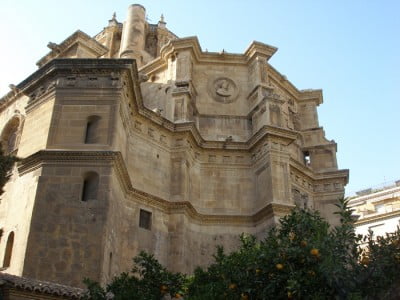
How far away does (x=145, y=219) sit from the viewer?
18.9 m

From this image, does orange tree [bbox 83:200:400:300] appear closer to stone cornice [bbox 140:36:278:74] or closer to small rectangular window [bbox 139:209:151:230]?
small rectangular window [bbox 139:209:151:230]

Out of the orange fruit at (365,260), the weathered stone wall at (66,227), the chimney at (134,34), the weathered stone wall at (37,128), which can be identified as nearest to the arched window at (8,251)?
the weathered stone wall at (66,227)

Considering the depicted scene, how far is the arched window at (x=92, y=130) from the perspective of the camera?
16078 mm

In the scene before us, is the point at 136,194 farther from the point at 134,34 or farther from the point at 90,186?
the point at 134,34

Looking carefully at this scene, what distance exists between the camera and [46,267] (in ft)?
45.1

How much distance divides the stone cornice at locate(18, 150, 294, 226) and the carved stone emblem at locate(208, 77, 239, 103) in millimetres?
6411

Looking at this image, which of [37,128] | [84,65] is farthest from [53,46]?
[37,128]

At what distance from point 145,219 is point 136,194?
104cm

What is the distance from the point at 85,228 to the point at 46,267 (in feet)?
4.86

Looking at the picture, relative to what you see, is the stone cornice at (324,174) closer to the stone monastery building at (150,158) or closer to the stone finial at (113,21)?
the stone monastery building at (150,158)

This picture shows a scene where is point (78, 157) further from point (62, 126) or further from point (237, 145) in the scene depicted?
point (237, 145)

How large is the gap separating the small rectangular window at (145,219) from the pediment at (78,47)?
23.1 feet

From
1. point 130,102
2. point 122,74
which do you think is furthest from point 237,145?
point 122,74

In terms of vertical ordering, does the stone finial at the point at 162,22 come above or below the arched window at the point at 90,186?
above
